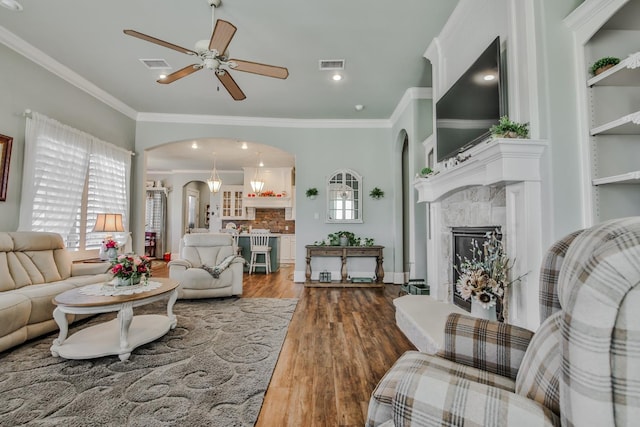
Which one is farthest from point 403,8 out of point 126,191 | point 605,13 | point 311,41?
point 126,191

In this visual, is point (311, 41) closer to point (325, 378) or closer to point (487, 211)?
point (487, 211)

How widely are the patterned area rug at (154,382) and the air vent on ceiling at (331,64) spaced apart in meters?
3.13

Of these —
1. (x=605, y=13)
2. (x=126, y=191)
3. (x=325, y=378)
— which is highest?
(x=605, y=13)

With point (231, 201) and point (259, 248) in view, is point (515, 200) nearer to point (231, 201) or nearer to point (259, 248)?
point (259, 248)

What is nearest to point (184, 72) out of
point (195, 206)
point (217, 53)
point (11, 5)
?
point (217, 53)

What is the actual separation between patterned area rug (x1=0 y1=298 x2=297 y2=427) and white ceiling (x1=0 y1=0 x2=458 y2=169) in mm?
3031

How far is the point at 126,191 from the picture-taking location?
16.7ft

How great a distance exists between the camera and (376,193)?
18.6 feet

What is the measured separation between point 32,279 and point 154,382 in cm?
218

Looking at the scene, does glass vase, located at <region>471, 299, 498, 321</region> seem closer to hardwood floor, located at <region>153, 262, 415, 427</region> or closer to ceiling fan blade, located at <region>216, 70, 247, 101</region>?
hardwood floor, located at <region>153, 262, 415, 427</region>

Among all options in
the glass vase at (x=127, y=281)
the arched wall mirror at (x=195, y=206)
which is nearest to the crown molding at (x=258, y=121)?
the glass vase at (x=127, y=281)

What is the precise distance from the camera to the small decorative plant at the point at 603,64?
174 centimetres

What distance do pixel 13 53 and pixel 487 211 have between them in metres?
5.07

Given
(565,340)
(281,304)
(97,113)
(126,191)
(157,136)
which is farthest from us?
(157,136)
